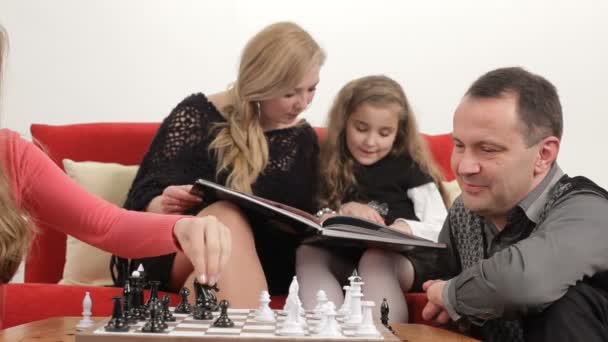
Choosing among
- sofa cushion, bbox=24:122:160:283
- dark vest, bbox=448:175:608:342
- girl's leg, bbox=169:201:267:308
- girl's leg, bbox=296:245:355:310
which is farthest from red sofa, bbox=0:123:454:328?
dark vest, bbox=448:175:608:342

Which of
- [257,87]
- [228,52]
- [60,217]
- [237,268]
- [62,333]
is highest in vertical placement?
[228,52]

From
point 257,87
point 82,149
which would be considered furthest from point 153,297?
point 82,149

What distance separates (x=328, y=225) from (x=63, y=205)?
630 mm

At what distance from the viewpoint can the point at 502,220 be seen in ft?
5.81

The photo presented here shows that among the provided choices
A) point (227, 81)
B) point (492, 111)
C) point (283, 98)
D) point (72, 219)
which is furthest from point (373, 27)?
point (72, 219)

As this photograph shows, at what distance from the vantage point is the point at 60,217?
161cm

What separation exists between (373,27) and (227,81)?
2.17ft

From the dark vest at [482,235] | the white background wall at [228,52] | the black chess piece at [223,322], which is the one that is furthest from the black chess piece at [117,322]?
the white background wall at [228,52]

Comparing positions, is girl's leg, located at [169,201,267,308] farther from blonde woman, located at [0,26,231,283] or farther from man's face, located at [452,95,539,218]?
man's face, located at [452,95,539,218]

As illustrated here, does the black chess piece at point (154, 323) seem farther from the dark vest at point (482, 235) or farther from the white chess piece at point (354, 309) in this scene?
the dark vest at point (482, 235)

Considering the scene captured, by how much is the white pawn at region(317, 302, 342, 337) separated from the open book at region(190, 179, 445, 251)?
0.62 m

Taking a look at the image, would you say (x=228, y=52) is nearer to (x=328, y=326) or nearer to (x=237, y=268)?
(x=237, y=268)

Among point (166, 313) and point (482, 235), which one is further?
point (482, 235)

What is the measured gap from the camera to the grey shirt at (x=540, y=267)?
4.80 feet
